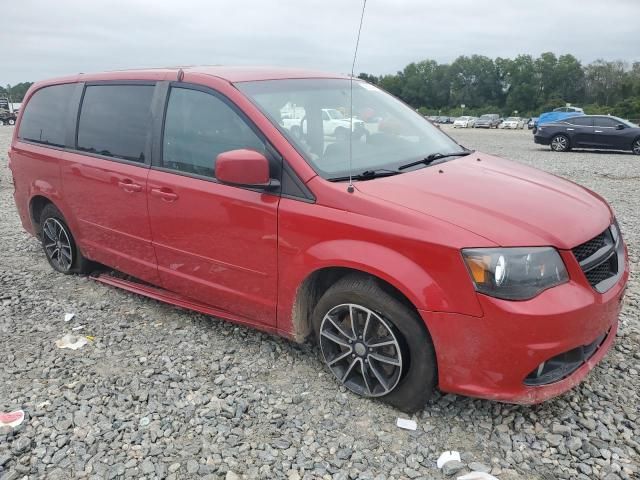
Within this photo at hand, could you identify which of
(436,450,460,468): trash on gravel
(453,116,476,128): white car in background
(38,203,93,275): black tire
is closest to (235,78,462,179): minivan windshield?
(436,450,460,468): trash on gravel

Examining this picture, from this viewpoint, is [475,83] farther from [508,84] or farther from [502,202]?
[502,202]

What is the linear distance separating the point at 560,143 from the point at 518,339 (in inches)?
740

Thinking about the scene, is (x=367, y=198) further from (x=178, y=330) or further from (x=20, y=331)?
(x=20, y=331)

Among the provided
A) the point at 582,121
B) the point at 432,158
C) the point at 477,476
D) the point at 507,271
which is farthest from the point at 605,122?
the point at 477,476

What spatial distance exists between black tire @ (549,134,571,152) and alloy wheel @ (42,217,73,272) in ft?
59.8

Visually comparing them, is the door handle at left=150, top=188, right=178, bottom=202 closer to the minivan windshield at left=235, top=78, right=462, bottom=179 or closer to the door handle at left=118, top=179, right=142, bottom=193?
the door handle at left=118, top=179, right=142, bottom=193

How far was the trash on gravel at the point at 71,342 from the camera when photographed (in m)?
3.77

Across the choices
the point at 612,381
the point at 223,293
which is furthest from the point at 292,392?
the point at 612,381

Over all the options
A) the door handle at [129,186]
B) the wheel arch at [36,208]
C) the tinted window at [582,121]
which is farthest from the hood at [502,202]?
the tinted window at [582,121]

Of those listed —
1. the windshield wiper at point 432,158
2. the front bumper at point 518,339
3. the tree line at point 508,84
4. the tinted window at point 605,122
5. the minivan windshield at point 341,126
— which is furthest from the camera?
the tree line at point 508,84

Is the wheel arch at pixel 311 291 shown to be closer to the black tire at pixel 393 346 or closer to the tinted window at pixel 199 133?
the black tire at pixel 393 346

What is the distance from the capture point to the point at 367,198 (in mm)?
2783

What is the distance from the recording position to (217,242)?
3422mm

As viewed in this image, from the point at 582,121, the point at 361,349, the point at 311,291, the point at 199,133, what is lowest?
the point at 361,349
